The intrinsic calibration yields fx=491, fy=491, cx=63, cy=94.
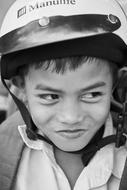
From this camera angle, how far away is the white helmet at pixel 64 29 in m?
1.25

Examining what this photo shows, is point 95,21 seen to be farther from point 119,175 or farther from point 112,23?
point 119,175

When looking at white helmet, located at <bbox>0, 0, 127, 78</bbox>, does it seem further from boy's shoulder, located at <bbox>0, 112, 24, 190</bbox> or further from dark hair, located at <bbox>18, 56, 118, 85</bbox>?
boy's shoulder, located at <bbox>0, 112, 24, 190</bbox>

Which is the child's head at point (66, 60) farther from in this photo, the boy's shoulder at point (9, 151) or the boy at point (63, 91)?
the boy's shoulder at point (9, 151)

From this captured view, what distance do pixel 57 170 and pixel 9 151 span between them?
0.15 metres

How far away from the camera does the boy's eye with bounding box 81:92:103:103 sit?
1.28m

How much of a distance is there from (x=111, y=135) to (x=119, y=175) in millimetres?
120

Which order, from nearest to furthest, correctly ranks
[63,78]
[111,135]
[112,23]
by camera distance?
[63,78] < [112,23] < [111,135]

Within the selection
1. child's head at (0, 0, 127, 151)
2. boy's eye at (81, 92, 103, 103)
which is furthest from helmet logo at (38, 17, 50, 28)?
boy's eye at (81, 92, 103, 103)

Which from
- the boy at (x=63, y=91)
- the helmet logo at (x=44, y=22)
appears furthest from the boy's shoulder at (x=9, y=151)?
the helmet logo at (x=44, y=22)

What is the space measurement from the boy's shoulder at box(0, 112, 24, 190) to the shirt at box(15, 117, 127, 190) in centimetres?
3

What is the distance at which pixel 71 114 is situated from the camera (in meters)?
1.25

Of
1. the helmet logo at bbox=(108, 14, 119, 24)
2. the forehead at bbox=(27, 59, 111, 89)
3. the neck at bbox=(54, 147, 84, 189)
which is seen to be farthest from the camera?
the neck at bbox=(54, 147, 84, 189)

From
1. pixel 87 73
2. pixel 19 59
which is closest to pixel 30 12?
pixel 19 59

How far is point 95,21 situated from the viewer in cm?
130
